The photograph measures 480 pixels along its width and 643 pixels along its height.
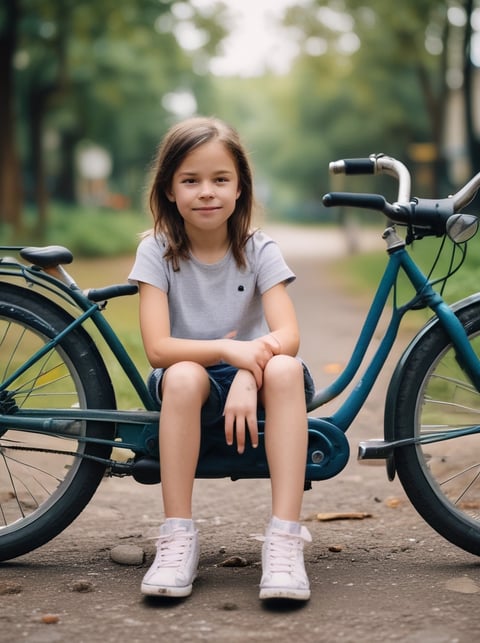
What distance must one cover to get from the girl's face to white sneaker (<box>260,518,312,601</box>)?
34.8 inches

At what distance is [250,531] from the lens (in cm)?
315

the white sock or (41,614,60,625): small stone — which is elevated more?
the white sock

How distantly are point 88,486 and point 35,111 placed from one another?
20503 mm

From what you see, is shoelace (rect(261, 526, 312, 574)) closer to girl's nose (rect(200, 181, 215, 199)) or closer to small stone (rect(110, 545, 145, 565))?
small stone (rect(110, 545, 145, 565))

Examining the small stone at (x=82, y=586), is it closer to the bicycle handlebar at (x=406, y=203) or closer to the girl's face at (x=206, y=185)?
the girl's face at (x=206, y=185)

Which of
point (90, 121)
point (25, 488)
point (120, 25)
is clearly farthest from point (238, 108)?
point (25, 488)

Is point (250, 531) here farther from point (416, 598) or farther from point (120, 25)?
point (120, 25)

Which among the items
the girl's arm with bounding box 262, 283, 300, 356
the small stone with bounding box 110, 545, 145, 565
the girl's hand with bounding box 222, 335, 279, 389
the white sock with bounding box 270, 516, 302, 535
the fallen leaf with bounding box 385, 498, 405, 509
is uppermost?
the girl's arm with bounding box 262, 283, 300, 356

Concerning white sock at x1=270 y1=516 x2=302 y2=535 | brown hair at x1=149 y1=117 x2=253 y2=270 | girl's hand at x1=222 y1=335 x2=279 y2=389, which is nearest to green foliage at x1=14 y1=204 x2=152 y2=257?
brown hair at x1=149 y1=117 x2=253 y2=270

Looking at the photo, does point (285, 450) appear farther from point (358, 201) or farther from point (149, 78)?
point (149, 78)

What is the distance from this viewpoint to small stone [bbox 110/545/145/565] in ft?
9.20

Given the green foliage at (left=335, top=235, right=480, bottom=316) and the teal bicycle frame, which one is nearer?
the teal bicycle frame

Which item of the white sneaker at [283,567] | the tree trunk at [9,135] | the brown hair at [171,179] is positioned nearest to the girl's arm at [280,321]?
the brown hair at [171,179]

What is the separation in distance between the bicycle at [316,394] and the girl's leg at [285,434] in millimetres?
109
